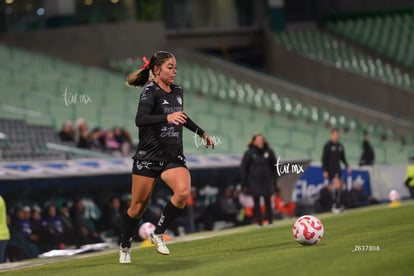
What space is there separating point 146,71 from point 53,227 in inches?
406

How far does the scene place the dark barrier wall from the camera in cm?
4588

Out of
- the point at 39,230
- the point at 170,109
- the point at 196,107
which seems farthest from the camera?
the point at 196,107

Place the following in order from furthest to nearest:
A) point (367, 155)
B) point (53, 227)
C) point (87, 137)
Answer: point (367, 155), point (87, 137), point (53, 227)

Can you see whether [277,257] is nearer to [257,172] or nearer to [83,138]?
[257,172]

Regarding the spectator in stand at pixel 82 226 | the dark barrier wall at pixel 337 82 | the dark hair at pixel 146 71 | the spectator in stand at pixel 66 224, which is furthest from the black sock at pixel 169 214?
the dark barrier wall at pixel 337 82

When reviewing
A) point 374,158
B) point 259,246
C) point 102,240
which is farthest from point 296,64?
point 259,246

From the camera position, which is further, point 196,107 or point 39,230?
point 196,107

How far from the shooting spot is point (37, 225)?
Answer: 76.4 feet

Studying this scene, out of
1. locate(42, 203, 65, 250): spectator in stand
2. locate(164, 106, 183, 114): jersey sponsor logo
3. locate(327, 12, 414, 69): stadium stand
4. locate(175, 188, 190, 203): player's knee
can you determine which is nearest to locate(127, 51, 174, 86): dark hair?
locate(164, 106, 183, 114): jersey sponsor logo

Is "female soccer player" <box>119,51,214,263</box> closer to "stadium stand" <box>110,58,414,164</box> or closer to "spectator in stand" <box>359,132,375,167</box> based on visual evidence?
"stadium stand" <box>110,58,414,164</box>

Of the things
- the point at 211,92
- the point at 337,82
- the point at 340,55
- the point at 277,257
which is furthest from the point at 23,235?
the point at 340,55

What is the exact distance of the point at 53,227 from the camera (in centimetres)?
2364

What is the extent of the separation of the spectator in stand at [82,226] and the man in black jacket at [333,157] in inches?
257

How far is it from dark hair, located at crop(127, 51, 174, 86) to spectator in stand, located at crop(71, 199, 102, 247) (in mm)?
10648
